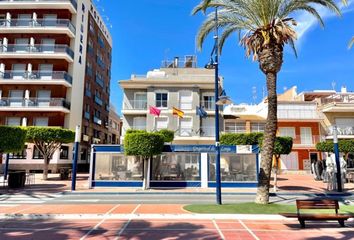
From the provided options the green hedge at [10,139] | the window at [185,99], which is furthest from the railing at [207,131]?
the green hedge at [10,139]

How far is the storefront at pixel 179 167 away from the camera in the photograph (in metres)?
21.1

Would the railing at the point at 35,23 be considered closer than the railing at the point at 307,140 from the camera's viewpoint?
Yes

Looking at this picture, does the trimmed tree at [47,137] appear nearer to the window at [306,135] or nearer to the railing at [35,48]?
the railing at [35,48]

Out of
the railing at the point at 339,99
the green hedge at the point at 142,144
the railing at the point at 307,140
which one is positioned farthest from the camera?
the railing at the point at 339,99

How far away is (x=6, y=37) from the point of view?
38688 millimetres

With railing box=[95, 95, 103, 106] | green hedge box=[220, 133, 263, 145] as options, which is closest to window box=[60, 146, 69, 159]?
railing box=[95, 95, 103, 106]

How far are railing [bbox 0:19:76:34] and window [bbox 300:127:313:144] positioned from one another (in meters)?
32.8

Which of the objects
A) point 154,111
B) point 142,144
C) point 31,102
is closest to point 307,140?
point 154,111

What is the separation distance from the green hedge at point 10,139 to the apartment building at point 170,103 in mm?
16967

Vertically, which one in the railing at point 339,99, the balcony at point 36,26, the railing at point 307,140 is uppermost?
the balcony at point 36,26

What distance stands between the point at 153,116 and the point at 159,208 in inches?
965

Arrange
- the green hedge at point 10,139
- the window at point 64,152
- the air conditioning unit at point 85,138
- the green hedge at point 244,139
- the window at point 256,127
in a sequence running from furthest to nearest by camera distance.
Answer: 1. the air conditioning unit at point 85,138
2. the window at point 256,127
3. the window at point 64,152
4. the green hedge at point 244,139
5. the green hedge at point 10,139

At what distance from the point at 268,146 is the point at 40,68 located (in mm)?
33442

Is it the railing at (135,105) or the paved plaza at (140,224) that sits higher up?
the railing at (135,105)
